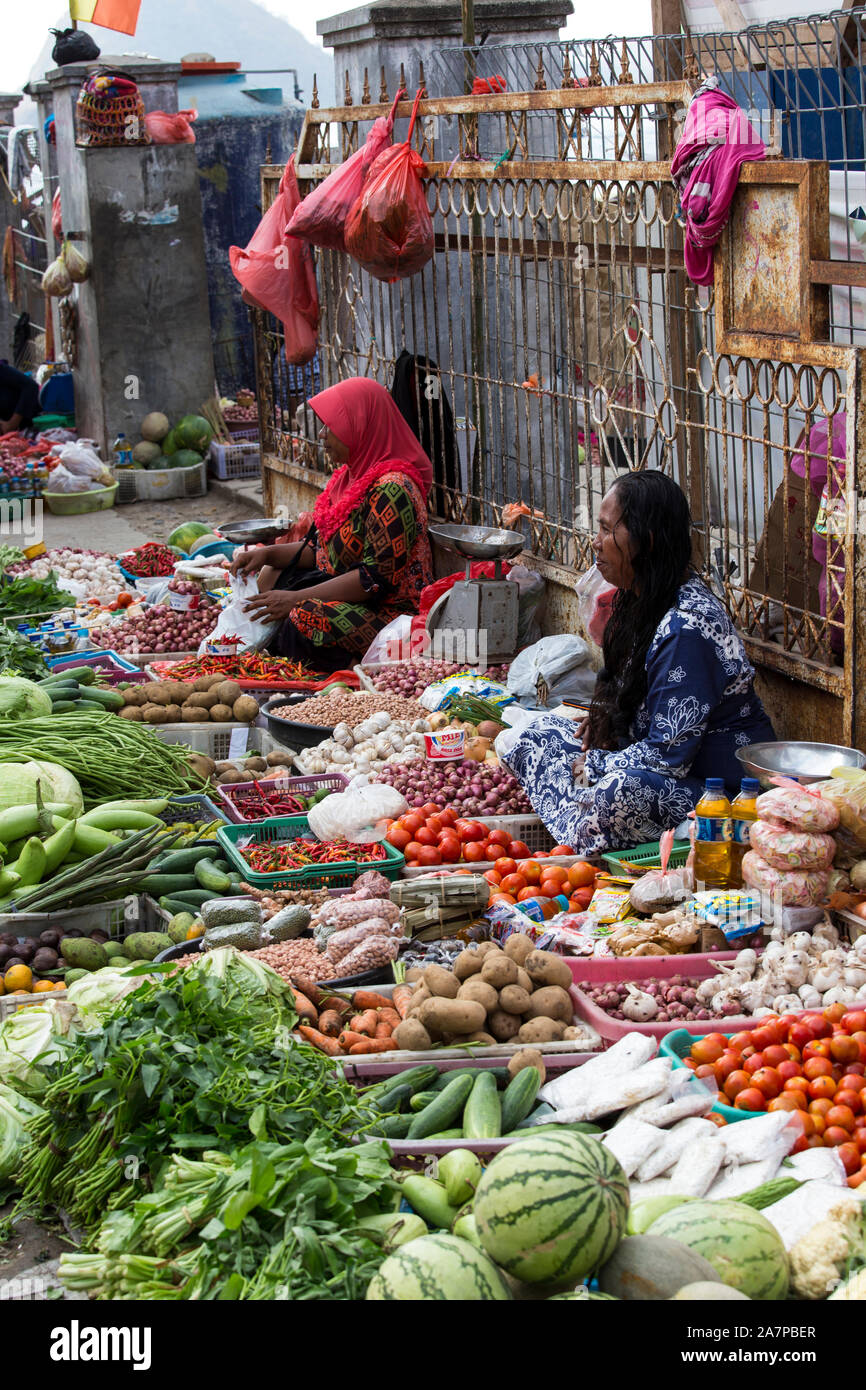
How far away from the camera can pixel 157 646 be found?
7191 mm

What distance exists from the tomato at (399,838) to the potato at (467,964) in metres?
1.07

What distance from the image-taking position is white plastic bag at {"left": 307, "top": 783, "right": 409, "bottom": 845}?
4.54 metres

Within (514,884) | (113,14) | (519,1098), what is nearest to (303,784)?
(514,884)

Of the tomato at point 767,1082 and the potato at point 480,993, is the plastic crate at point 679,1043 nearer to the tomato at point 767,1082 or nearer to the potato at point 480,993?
the tomato at point 767,1082

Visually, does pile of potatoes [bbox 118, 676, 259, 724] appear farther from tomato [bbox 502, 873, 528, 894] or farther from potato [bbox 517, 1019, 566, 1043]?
potato [bbox 517, 1019, 566, 1043]

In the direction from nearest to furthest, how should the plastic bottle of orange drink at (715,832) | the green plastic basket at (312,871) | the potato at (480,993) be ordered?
the potato at (480,993) → the plastic bottle of orange drink at (715,832) → the green plastic basket at (312,871)

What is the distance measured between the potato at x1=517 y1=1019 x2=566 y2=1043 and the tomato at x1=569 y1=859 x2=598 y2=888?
2.95 feet

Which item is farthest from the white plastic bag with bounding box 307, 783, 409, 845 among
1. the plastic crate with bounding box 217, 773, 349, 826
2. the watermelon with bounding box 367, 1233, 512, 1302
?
the watermelon with bounding box 367, 1233, 512, 1302

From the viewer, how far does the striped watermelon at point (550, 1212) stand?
2.14 meters

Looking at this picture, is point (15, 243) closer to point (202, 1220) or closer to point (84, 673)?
point (84, 673)

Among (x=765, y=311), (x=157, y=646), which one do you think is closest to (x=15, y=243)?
(x=157, y=646)

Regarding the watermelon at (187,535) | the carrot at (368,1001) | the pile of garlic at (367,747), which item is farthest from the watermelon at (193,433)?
the carrot at (368,1001)

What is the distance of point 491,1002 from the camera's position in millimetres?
3256

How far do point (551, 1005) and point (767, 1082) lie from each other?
1.84 feet
